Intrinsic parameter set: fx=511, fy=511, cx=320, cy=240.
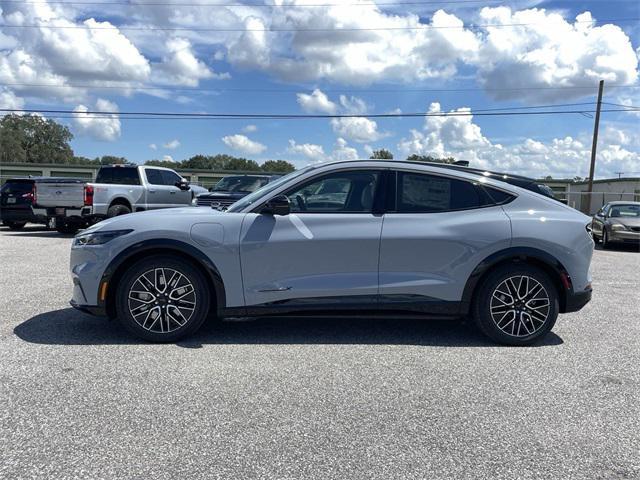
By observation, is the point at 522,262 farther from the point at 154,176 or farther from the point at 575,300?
the point at 154,176

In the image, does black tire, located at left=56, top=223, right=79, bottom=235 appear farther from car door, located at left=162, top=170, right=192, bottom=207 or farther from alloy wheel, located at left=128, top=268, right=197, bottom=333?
alloy wheel, located at left=128, top=268, right=197, bottom=333

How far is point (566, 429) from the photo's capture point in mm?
3201

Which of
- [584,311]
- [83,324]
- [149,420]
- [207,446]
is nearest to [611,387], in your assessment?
[584,311]

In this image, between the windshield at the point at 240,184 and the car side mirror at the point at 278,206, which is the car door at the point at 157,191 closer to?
the windshield at the point at 240,184

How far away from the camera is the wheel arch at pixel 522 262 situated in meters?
4.77

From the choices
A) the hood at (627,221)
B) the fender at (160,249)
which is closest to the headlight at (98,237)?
the fender at (160,249)

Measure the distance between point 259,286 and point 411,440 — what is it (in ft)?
6.87

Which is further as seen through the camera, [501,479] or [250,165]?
[250,165]

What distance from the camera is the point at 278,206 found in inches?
182

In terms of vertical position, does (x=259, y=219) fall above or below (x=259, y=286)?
above

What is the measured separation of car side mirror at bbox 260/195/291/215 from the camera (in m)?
4.62

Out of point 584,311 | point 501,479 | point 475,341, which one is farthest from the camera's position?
point 584,311

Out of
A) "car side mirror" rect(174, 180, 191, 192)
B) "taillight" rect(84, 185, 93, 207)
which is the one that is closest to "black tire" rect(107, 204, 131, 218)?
"taillight" rect(84, 185, 93, 207)

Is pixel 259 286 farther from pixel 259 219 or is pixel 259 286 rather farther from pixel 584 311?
pixel 584 311
